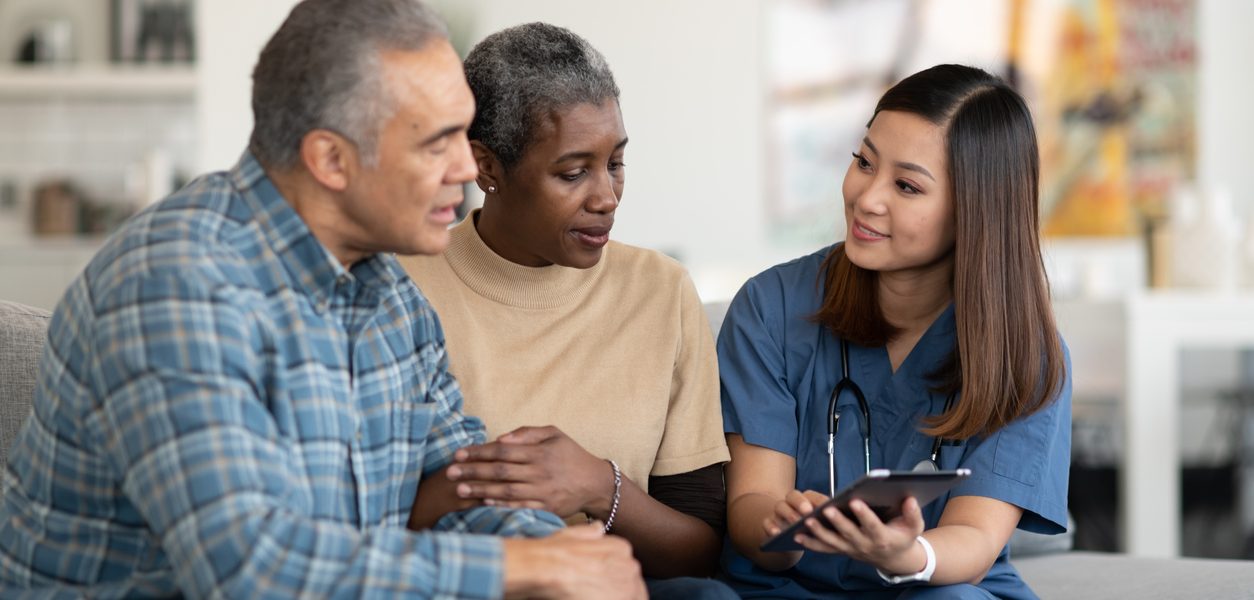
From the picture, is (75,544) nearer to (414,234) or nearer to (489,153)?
(414,234)

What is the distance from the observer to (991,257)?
1.84 metres

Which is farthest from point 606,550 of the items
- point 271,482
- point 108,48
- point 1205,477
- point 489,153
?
point 108,48

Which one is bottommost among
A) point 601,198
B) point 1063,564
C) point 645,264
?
point 1063,564

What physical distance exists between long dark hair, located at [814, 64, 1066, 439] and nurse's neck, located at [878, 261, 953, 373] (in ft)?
0.25

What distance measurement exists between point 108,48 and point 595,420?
4.49m

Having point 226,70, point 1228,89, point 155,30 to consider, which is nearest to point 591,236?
point 226,70

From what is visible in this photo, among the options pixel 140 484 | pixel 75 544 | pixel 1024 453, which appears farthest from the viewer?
pixel 1024 453

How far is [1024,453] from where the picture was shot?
180cm

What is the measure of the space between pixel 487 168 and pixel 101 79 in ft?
13.4

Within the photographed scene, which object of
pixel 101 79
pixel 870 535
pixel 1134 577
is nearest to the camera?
pixel 870 535

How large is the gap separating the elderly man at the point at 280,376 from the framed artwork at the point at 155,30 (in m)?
4.32

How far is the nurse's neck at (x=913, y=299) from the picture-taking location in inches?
76.9

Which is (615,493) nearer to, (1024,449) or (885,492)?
(885,492)

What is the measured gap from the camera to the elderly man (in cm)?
Answer: 119
